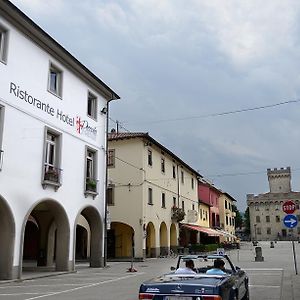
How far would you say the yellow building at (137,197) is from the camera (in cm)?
3350

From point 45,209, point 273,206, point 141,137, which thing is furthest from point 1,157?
point 273,206

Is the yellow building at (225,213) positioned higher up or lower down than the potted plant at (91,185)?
higher up

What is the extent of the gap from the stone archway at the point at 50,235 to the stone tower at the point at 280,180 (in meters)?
105

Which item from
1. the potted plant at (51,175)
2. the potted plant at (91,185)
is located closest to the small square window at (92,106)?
the potted plant at (91,185)

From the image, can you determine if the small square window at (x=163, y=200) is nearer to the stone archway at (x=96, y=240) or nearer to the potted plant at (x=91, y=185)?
the stone archway at (x=96, y=240)

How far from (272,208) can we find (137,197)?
9797cm

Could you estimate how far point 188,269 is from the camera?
29.5 ft

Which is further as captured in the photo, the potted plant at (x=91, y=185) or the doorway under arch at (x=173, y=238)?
the doorway under arch at (x=173, y=238)

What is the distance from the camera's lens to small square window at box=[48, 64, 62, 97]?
69.0ft

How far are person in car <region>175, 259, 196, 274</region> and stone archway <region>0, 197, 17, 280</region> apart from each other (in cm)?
973

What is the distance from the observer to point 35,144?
18.8 metres

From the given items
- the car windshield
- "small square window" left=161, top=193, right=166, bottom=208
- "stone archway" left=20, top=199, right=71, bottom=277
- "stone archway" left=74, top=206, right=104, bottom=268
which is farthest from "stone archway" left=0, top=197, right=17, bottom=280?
"small square window" left=161, top=193, right=166, bottom=208

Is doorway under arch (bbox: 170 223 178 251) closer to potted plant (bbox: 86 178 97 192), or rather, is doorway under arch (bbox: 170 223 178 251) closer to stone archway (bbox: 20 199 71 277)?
stone archway (bbox: 20 199 71 277)

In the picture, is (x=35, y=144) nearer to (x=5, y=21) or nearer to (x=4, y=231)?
(x=4, y=231)
